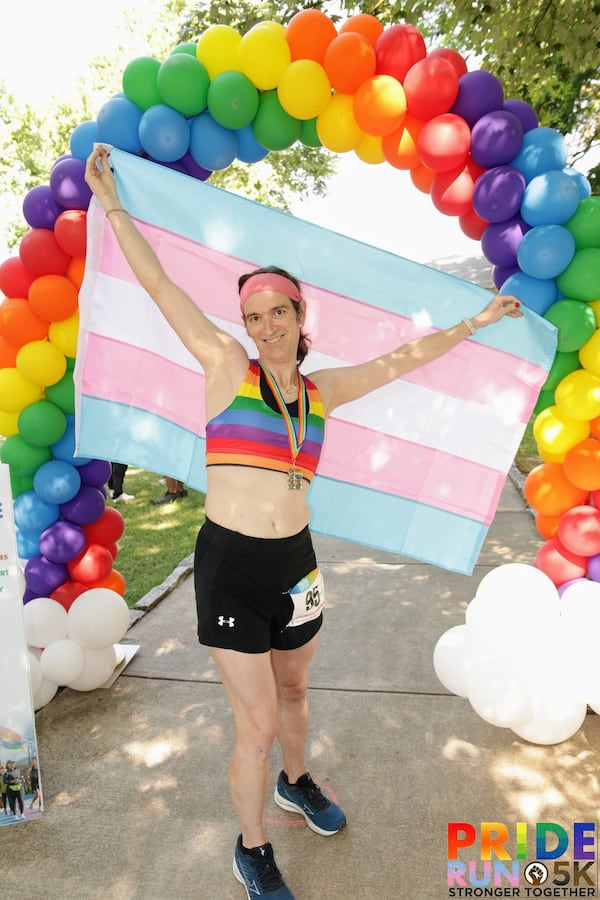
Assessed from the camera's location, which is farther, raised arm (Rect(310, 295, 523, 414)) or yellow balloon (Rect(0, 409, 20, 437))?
yellow balloon (Rect(0, 409, 20, 437))

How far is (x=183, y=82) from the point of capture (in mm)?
3195

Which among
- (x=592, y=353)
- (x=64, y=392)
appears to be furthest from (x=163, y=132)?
(x=592, y=353)

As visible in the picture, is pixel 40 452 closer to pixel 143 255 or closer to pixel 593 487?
pixel 143 255

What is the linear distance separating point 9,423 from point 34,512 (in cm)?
51

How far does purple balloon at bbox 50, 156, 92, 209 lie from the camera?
332 centimetres

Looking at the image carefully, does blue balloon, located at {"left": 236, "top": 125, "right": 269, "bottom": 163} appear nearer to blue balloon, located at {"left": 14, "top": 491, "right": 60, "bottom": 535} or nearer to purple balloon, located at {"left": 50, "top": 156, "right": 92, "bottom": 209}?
purple balloon, located at {"left": 50, "top": 156, "right": 92, "bottom": 209}

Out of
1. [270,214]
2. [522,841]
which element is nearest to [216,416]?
[270,214]

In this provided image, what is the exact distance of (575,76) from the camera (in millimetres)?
7645

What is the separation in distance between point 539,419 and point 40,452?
106 inches

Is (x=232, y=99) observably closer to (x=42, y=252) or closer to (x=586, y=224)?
(x=42, y=252)

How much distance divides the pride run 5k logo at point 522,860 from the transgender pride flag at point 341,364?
120 cm

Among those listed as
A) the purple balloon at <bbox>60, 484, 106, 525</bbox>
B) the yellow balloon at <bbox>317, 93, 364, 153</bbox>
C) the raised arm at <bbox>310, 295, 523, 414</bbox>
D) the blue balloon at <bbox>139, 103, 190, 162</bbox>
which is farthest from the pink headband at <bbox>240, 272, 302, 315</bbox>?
the purple balloon at <bbox>60, 484, 106, 525</bbox>

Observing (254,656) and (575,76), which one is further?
(575,76)

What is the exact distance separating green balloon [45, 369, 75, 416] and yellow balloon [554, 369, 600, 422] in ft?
8.31
